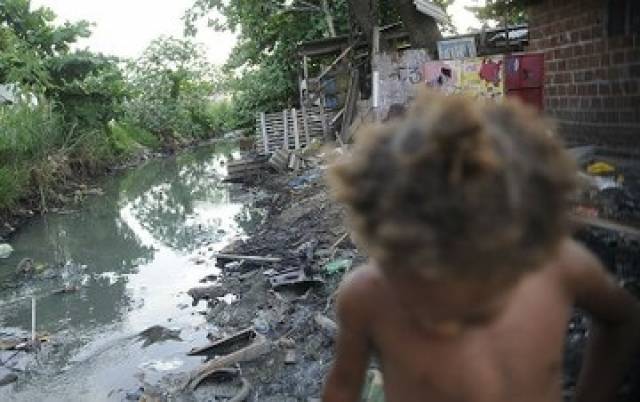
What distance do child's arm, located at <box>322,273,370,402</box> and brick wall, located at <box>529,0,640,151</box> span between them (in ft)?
11.5

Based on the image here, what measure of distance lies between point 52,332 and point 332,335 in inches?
161

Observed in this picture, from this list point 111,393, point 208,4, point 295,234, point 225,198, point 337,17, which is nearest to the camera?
point 111,393

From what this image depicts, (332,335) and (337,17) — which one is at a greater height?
(337,17)

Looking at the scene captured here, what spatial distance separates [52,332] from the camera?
25.6ft

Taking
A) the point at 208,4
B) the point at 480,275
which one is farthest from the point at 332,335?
the point at 208,4

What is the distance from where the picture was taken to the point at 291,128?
18297mm

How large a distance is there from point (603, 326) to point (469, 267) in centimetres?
60

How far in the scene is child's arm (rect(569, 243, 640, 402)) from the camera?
127cm

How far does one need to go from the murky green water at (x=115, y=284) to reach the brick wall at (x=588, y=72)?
14.2ft

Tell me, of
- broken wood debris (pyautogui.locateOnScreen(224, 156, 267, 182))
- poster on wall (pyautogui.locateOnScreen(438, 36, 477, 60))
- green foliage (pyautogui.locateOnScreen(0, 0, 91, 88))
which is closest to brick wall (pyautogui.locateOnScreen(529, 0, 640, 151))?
poster on wall (pyautogui.locateOnScreen(438, 36, 477, 60))

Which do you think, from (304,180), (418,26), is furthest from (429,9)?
(304,180)

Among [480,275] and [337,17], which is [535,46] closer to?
[480,275]

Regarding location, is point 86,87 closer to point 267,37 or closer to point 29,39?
point 29,39

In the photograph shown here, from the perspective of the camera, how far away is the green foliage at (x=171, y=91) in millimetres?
31312
